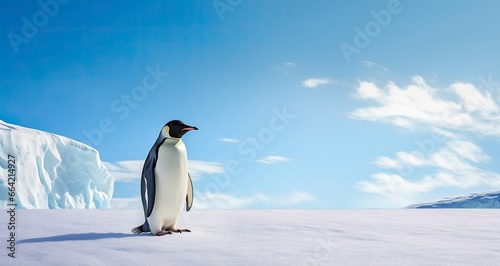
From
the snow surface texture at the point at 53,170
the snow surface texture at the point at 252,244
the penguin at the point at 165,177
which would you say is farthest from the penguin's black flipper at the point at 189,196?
the snow surface texture at the point at 53,170

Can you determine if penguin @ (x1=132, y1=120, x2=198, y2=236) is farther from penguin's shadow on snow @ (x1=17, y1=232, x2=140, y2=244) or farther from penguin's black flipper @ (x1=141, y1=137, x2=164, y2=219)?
penguin's shadow on snow @ (x1=17, y1=232, x2=140, y2=244)

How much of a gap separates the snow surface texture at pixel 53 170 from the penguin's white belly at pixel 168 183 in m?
16.1

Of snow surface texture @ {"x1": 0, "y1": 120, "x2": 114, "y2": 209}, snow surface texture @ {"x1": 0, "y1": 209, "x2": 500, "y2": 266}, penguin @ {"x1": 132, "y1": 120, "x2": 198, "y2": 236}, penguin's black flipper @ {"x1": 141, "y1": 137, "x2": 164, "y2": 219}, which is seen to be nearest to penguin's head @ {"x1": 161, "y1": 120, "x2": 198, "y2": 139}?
penguin @ {"x1": 132, "y1": 120, "x2": 198, "y2": 236}

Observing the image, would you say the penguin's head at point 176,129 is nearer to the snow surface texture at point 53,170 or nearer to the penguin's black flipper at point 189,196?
the penguin's black flipper at point 189,196

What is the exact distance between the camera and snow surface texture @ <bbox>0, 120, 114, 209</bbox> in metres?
18.9

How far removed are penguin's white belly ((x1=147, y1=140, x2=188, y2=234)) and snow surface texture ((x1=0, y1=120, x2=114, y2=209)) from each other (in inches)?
635

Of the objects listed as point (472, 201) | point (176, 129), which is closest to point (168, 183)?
point (176, 129)

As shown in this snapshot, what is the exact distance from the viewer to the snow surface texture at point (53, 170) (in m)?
18.9

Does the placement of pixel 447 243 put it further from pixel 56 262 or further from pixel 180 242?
pixel 56 262

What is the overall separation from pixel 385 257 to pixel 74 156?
20.7m

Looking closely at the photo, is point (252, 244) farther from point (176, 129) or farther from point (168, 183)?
point (176, 129)

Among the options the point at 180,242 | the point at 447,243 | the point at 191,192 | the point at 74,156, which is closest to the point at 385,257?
the point at 447,243

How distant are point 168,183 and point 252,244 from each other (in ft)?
3.60

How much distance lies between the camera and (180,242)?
345 cm
